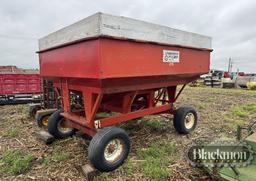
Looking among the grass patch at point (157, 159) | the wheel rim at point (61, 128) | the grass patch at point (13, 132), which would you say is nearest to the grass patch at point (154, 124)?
the grass patch at point (157, 159)

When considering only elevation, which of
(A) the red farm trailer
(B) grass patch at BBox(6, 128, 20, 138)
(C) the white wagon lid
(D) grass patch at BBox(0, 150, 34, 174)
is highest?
(C) the white wagon lid

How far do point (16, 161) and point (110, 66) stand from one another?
7.37 ft

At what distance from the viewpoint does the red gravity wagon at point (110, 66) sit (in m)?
2.68

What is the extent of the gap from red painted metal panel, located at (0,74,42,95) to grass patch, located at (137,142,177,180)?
758cm

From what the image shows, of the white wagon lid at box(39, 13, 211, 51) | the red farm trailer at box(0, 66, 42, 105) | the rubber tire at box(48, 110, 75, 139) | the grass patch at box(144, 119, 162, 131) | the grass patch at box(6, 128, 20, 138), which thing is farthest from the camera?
the red farm trailer at box(0, 66, 42, 105)

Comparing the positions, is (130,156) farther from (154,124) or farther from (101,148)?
(154,124)

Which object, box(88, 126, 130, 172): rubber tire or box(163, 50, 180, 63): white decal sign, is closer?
box(88, 126, 130, 172): rubber tire

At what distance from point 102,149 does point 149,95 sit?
6.03 ft

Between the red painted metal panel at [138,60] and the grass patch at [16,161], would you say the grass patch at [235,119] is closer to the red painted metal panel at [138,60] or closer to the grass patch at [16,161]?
the red painted metal panel at [138,60]

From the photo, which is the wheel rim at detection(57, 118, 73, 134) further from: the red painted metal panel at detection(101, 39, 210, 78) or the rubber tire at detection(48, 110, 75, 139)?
the red painted metal panel at detection(101, 39, 210, 78)

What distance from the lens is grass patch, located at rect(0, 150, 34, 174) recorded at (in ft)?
10.0

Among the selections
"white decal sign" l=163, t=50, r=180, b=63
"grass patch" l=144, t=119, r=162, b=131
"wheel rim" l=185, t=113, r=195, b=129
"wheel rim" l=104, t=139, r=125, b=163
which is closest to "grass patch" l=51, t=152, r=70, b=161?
"wheel rim" l=104, t=139, r=125, b=163

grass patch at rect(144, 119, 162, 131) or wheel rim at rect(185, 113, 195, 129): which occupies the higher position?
wheel rim at rect(185, 113, 195, 129)

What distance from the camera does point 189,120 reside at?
15.3 ft
